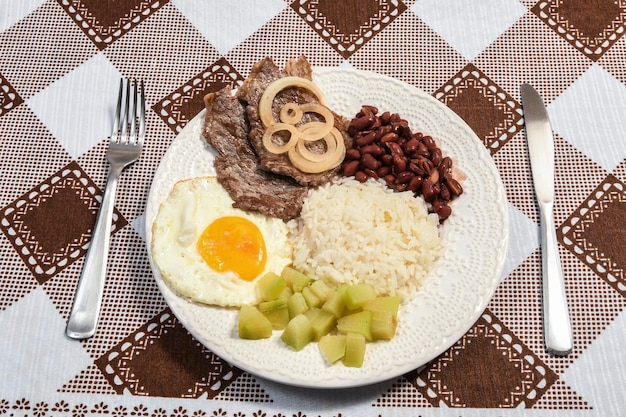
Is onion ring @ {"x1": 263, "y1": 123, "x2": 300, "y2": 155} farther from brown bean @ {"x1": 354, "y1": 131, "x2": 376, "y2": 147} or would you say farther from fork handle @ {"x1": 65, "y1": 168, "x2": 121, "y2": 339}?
fork handle @ {"x1": 65, "y1": 168, "x2": 121, "y2": 339}

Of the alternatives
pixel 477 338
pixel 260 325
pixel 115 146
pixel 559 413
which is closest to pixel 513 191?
pixel 477 338

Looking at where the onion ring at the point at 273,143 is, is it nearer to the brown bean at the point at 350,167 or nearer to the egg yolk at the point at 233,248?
the brown bean at the point at 350,167

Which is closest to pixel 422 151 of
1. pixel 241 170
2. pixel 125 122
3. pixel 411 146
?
pixel 411 146

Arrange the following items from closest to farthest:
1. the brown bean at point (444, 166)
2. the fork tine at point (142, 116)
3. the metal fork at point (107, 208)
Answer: the metal fork at point (107, 208)
the brown bean at point (444, 166)
the fork tine at point (142, 116)

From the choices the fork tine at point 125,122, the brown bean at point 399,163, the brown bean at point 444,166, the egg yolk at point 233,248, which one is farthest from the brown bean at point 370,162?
the fork tine at point 125,122

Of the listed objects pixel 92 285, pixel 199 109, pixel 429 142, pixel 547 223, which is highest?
pixel 547 223

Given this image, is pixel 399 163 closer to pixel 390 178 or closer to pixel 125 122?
pixel 390 178
